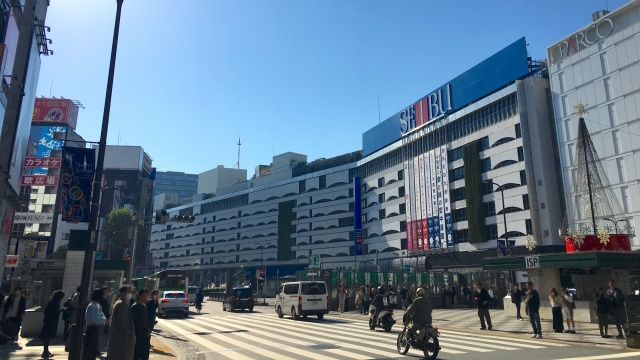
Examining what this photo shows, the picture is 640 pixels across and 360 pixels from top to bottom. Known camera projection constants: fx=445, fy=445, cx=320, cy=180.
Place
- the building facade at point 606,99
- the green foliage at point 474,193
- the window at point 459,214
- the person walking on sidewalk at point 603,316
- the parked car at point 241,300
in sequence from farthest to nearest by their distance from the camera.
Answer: the window at point 459,214 < the green foliage at point 474,193 < the building facade at point 606,99 < the parked car at point 241,300 < the person walking on sidewalk at point 603,316

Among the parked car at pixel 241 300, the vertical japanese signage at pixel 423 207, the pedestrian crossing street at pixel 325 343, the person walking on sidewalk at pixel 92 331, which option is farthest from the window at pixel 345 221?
the person walking on sidewalk at pixel 92 331

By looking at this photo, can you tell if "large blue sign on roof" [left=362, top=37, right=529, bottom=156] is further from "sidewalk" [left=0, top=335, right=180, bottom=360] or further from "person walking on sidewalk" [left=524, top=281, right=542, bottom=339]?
"sidewalk" [left=0, top=335, right=180, bottom=360]

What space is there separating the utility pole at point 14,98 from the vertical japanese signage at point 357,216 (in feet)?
187

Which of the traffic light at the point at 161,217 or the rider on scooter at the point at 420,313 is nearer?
the rider on scooter at the point at 420,313

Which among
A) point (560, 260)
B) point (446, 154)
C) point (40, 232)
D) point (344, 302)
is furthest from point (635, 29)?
point (40, 232)

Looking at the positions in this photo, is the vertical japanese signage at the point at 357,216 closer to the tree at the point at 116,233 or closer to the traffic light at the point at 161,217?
the tree at the point at 116,233

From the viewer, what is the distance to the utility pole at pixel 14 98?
2477 cm

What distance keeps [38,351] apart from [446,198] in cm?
5108

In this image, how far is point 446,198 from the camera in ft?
189

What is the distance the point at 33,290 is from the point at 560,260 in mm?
26178

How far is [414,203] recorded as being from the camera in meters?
63.8

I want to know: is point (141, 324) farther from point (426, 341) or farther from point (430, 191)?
point (430, 191)

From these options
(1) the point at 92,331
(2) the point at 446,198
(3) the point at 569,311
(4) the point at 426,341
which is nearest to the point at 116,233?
(2) the point at 446,198

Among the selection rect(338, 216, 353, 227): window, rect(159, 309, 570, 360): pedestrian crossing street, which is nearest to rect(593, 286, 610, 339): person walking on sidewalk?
rect(159, 309, 570, 360): pedestrian crossing street
